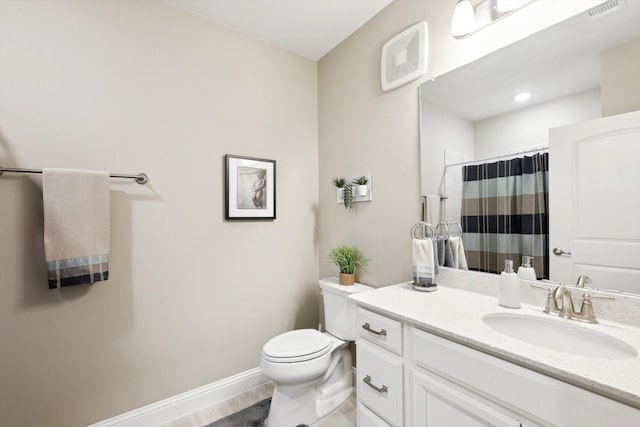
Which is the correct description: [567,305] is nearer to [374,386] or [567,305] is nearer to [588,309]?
[588,309]

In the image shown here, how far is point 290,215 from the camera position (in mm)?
2305

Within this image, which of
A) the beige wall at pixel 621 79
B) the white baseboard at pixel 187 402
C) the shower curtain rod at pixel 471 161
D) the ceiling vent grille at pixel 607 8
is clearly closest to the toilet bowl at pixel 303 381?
the white baseboard at pixel 187 402

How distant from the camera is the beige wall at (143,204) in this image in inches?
54.6

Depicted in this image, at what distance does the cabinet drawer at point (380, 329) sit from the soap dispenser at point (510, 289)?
18.2 inches

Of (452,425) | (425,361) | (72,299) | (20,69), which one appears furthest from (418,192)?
(20,69)

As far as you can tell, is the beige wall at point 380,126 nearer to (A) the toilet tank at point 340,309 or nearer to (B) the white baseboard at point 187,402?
(A) the toilet tank at point 340,309

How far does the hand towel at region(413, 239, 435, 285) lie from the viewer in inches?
56.6

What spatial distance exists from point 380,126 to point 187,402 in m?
2.21

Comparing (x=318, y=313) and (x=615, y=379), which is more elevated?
(x=615, y=379)

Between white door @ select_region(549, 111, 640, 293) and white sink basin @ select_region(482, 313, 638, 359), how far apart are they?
0.22 m

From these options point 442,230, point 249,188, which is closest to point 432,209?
point 442,230

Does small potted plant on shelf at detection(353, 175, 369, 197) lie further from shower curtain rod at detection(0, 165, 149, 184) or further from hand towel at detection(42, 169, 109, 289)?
hand towel at detection(42, 169, 109, 289)

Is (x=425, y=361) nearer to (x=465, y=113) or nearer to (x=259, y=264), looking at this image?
(x=465, y=113)

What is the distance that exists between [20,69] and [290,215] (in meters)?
1.72
